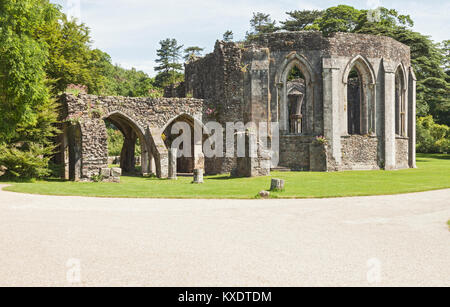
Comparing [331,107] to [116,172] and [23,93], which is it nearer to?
[116,172]

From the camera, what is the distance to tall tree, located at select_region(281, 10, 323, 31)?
160 ft

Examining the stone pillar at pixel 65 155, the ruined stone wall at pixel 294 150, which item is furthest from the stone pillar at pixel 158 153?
the ruined stone wall at pixel 294 150

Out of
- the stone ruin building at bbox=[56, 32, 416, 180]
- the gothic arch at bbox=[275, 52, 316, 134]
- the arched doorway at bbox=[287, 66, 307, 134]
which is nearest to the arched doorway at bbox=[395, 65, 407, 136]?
the stone ruin building at bbox=[56, 32, 416, 180]

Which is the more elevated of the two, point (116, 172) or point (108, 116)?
point (108, 116)

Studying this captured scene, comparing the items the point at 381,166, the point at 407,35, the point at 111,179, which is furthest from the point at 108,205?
the point at 407,35

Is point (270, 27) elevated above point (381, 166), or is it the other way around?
point (270, 27)

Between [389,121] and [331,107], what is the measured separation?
177 inches

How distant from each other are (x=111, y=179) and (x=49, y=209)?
9011 millimetres

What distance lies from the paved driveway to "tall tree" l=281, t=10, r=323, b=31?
43.2m

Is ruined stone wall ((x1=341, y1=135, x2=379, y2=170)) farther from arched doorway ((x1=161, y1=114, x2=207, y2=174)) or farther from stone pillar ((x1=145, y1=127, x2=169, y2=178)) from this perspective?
stone pillar ((x1=145, y1=127, x2=169, y2=178))

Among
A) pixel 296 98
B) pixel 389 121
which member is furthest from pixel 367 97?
pixel 296 98

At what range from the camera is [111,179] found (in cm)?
1822

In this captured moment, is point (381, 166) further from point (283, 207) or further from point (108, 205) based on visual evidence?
point (108, 205)

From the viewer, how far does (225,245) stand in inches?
227
